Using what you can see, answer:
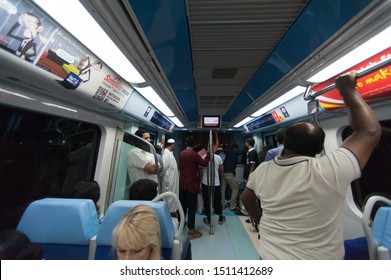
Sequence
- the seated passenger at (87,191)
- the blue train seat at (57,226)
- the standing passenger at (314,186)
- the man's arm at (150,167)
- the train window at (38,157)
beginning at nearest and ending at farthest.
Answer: the standing passenger at (314,186) < the blue train seat at (57,226) < the seated passenger at (87,191) < the train window at (38,157) < the man's arm at (150,167)

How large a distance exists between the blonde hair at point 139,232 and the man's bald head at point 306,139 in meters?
1.02

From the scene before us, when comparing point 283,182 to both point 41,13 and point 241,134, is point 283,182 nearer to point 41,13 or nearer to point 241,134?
point 41,13

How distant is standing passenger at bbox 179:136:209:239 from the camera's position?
3615 millimetres

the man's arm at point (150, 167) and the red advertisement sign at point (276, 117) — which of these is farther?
the red advertisement sign at point (276, 117)

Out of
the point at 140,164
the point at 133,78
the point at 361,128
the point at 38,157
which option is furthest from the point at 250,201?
the point at 38,157

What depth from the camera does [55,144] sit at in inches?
107

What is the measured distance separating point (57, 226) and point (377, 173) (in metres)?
3.90

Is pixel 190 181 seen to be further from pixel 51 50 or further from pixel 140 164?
pixel 51 50

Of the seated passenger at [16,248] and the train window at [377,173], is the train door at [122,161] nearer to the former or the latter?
the seated passenger at [16,248]

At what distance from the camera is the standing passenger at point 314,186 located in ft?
2.95

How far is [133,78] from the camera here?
2.33 m

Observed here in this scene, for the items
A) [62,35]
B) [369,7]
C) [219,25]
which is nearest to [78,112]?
[62,35]

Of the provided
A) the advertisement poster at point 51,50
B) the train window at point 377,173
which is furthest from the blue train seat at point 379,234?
the advertisement poster at point 51,50

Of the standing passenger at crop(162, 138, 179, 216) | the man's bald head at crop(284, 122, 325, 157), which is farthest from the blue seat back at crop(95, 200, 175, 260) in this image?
the standing passenger at crop(162, 138, 179, 216)
